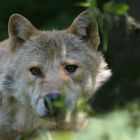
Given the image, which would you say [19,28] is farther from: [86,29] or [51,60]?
[86,29]

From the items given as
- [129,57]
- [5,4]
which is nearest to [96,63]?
[129,57]

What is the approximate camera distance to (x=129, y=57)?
4.91 meters

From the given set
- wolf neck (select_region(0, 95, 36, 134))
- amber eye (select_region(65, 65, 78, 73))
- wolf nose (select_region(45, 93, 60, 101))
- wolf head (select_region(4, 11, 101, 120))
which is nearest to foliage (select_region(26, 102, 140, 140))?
wolf nose (select_region(45, 93, 60, 101))

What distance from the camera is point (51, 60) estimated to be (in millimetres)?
5273

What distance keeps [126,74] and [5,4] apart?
7.64 metres

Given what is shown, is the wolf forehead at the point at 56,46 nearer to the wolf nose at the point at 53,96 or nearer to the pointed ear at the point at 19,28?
the pointed ear at the point at 19,28

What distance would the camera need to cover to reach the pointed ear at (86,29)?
557cm

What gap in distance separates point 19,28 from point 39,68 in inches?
22.0

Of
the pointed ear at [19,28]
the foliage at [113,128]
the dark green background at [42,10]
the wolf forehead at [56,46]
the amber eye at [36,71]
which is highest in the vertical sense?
the foliage at [113,128]

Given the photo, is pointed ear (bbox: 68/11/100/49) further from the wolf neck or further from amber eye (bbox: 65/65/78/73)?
the wolf neck

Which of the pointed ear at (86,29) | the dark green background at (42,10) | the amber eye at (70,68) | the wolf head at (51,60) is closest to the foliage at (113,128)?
the wolf head at (51,60)

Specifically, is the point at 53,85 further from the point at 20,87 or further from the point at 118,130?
the point at 118,130

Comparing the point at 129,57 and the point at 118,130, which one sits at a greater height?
the point at 118,130

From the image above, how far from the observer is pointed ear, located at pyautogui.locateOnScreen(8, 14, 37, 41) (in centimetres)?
556
